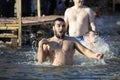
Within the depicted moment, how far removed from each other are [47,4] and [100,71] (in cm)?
1547

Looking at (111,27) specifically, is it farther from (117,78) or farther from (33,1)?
(117,78)

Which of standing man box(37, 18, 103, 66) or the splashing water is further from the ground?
standing man box(37, 18, 103, 66)

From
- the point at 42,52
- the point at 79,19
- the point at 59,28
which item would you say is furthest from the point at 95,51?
the point at 59,28

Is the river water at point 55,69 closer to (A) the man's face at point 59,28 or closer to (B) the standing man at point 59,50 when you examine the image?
(B) the standing man at point 59,50

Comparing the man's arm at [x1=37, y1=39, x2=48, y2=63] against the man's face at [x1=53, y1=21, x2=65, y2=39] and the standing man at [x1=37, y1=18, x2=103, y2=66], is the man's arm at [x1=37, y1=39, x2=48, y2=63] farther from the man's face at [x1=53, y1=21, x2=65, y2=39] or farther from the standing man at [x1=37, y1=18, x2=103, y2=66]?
the man's face at [x1=53, y1=21, x2=65, y2=39]

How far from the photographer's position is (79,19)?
40.5 feet

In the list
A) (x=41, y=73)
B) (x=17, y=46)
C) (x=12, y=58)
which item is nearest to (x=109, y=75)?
(x=41, y=73)

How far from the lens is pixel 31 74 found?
9.47 metres

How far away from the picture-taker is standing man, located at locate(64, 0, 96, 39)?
1224 centimetres

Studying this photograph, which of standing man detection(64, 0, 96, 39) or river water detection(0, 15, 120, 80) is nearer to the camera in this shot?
river water detection(0, 15, 120, 80)

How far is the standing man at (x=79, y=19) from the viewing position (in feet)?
40.2

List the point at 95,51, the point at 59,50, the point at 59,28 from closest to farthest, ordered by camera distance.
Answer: the point at 59,28 → the point at 59,50 → the point at 95,51

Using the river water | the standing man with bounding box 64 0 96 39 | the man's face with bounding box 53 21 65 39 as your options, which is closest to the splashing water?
the river water

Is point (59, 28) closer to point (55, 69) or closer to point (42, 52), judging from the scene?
point (42, 52)
